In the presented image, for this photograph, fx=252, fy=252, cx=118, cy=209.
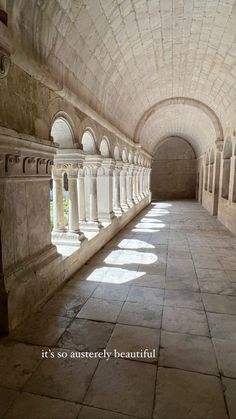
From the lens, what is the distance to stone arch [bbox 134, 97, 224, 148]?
9789 mm

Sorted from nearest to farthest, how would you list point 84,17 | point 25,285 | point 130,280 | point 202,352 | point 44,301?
point 202,352 < point 25,285 < point 44,301 < point 84,17 < point 130,280

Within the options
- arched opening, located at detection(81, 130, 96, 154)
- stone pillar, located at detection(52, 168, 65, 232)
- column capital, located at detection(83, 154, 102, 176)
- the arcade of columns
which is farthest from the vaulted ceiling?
stone pillar, located at detection(52, 168, 65, 232)

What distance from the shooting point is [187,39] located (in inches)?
222

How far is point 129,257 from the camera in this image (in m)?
5.05

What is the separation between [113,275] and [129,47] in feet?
14.9

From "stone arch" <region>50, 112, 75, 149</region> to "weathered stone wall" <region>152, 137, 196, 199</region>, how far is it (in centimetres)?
1634

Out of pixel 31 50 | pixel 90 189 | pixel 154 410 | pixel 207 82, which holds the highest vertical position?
pixel 207 82

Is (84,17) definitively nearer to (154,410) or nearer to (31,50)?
(31,50)

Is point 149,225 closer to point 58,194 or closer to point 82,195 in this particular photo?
point 82,195

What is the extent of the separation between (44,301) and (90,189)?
10.1ft

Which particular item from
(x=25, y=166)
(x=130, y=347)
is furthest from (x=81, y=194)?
(x=130, y=347)

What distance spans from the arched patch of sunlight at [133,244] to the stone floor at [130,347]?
53.6 inches

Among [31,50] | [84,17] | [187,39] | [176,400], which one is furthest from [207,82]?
[176,400]

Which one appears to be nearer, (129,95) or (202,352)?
(202,352)
